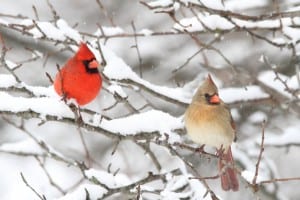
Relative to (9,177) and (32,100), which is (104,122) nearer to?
(32,100)

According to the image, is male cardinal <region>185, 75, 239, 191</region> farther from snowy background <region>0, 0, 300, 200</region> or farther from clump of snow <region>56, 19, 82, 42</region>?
clump of snow <region>56, 19, 82, 42</region>

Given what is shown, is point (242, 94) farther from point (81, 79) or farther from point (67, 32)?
point (81, 79)

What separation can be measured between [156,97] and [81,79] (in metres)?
0.88

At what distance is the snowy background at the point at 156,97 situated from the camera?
144 inches

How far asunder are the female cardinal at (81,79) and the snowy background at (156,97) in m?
0.07

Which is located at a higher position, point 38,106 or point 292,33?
point 292,33

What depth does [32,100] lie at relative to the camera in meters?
3.58

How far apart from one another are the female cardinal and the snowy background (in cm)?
7

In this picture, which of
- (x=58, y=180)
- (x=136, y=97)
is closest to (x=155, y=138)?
(x=136, y=97)

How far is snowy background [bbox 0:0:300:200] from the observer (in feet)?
12.0

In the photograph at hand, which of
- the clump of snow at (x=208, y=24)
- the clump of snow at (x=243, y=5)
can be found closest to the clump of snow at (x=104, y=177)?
the clump of snow at (x=208, y=24)

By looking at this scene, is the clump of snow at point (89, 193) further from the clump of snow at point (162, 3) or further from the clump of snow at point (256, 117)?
the clump of snow at point (256, 117)

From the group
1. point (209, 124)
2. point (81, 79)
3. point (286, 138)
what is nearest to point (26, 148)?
point (81, 79)

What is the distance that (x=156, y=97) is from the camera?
179 inches
